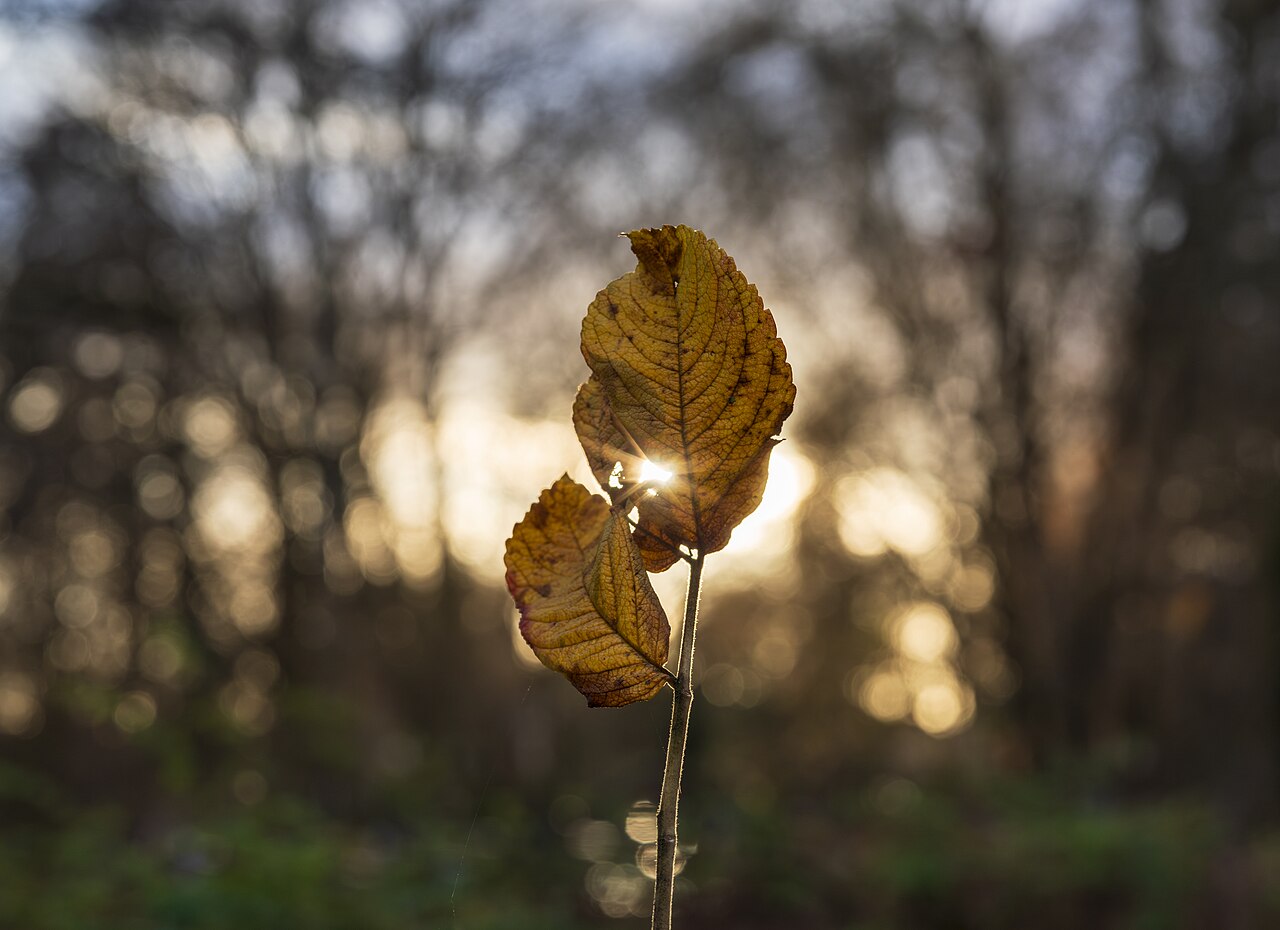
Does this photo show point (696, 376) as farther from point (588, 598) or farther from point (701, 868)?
point (701, 868)

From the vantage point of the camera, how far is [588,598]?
557 mm

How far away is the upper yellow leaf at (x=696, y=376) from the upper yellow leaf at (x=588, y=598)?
0.11 ft

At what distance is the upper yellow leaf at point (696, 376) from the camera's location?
542 mm

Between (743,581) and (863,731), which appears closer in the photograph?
(863,731)

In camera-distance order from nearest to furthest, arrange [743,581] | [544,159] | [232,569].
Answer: [544,159], [232,569], [743,581]

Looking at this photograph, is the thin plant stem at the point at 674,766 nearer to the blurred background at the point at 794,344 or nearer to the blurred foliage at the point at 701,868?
the blurred foliage at the point at 701,868

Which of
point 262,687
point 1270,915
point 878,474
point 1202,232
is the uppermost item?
point 1202,232

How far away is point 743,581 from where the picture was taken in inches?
580

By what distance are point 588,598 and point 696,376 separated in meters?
0.12

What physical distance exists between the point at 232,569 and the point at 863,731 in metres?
7.52

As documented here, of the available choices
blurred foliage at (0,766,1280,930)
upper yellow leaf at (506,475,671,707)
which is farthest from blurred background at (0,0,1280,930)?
upper yellow leaf at (506,475,671,707)

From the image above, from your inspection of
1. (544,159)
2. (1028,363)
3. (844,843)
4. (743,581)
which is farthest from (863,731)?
(544,159)

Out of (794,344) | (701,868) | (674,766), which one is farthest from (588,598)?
(794,344)

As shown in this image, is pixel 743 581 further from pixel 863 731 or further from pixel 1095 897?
pixel 1095 897
